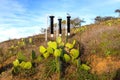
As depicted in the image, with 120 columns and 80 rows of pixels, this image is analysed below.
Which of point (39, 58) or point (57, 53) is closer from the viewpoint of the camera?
point (57, 53)

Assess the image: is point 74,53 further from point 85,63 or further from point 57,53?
point 57,53

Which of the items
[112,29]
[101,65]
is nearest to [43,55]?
[101,65]

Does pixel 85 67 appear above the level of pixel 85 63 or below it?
below

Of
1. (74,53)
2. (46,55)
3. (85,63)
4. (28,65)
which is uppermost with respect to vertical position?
(74,53)

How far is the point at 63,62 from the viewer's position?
1697 cm

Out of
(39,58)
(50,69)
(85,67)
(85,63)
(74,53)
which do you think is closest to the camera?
(85,67)

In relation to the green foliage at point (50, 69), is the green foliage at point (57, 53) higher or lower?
higher

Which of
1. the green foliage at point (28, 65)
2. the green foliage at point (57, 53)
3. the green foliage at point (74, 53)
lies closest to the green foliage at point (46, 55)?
the green foliage at point (57, 53)

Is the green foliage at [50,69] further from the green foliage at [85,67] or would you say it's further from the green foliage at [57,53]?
the green foliage at [85,67]

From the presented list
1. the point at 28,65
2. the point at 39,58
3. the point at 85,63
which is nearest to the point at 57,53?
the point at 39,58

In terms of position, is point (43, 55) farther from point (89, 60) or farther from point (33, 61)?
point (89, 60)

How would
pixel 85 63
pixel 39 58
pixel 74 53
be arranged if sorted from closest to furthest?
pixel 85 63 → pixel 74 53 → pixel 39 58

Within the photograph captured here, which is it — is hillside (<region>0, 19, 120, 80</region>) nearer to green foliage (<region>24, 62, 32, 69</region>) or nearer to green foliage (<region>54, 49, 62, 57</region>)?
green foliage (<region>24, 62, 32, 69</region>)

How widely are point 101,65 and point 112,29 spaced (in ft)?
14.6
